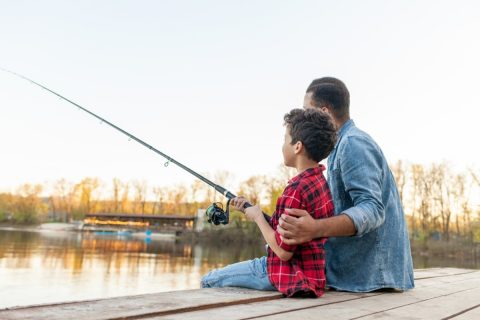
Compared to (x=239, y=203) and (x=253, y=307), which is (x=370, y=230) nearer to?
(x=239, y=203)

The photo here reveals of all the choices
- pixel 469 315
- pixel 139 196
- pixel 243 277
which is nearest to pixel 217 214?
pixel 243 277

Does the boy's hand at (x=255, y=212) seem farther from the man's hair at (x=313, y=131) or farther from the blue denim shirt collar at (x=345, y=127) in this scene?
the blue denim shirt collar at (x=345, y=127)

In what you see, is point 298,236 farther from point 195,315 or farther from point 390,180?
point 390,180

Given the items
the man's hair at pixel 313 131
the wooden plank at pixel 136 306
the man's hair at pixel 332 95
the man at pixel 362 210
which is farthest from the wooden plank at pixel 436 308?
the man's hair at pixel 332 95

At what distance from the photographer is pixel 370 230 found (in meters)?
2.38

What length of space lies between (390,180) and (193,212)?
69.8 metres

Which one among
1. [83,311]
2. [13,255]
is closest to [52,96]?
[83,311]

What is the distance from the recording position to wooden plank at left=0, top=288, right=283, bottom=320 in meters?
1.50

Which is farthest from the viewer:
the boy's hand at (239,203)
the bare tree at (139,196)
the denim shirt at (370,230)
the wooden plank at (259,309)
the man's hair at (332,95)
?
the bare tree at (139,196)

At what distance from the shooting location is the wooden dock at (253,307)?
1.57 meters

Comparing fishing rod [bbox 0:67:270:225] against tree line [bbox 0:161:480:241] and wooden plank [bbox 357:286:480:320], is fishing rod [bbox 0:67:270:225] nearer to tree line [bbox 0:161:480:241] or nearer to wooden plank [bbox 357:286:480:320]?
wooden plank [bbox 357:286:480:320]

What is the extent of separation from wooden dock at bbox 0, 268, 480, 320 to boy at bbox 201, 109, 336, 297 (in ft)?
0.27

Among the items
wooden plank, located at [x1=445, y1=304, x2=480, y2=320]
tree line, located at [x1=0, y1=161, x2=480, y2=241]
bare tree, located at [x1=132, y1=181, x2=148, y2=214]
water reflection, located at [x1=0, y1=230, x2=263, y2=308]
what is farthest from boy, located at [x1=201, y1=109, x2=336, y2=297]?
bare tree, located at [x1=132, y1=181, x2=148, y2=214]

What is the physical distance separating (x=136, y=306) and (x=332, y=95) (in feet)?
5.39
